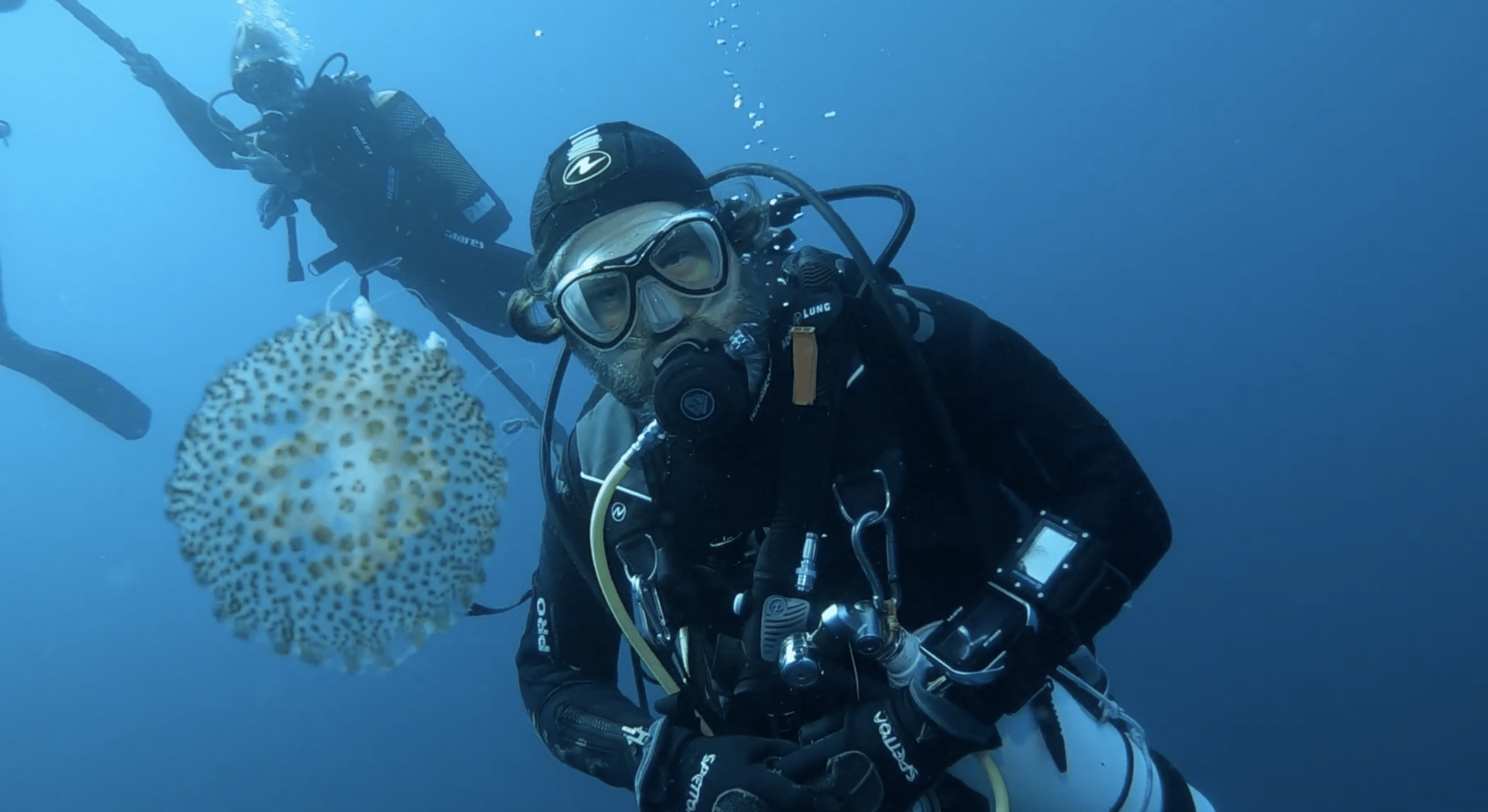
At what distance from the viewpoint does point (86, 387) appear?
11.3 metres

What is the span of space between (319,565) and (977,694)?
6.27 feet

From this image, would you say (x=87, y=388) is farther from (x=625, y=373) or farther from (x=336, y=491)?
(x=625, y=373)

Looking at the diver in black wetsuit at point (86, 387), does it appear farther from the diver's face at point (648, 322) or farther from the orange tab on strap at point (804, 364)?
the orange tab on strap at point (804, 364)

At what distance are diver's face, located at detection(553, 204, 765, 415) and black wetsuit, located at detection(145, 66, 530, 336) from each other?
4.99 m

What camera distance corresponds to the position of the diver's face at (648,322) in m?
2.35

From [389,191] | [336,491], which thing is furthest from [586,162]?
[389,191]

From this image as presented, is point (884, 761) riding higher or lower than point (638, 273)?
lower

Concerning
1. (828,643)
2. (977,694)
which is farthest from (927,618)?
(828,643)

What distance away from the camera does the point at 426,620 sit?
2561 millimetres

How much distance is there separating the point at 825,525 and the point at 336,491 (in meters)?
1.47

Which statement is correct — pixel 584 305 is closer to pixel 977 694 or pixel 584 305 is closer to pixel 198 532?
pixel 198 532

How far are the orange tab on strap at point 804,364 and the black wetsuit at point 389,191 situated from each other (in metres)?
5.58

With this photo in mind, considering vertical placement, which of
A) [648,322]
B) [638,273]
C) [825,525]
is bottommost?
[825,525]

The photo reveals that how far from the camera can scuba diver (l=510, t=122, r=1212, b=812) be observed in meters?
2.04
